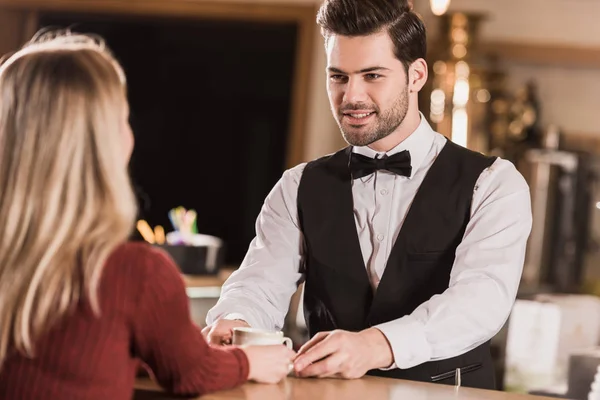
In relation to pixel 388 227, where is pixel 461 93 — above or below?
above

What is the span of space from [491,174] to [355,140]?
0.31m

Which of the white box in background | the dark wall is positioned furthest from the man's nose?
the dark wall

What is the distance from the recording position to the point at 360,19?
231 cm

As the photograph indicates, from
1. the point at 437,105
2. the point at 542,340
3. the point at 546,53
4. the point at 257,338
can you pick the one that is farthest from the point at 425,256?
the point at 546,53

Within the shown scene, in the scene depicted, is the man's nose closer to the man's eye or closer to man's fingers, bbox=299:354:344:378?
the man's eye

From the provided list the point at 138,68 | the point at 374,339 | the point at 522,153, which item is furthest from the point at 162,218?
the point at 374,339

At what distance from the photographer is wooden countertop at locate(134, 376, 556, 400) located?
5.44 ft

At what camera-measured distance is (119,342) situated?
1.50m

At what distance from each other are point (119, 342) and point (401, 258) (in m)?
0.91

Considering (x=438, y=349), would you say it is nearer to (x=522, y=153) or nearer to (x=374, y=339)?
(x=374, y=339)

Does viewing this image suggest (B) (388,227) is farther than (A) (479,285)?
Yes

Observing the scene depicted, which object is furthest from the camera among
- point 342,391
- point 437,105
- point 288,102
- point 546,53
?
point 546,53

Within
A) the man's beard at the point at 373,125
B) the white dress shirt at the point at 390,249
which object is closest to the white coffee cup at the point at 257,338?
the white dress shirt at the point at 390,249

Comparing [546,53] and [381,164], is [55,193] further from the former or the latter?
[546,53]
